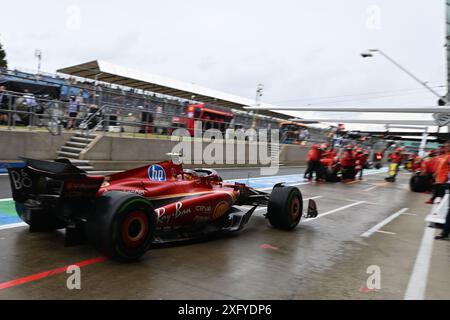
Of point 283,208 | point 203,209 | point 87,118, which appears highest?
point 87,118

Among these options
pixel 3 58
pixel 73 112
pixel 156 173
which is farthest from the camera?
pixel 3 58

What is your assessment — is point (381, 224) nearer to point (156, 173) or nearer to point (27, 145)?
point (156, 173)

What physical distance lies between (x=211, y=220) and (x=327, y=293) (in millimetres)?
2213

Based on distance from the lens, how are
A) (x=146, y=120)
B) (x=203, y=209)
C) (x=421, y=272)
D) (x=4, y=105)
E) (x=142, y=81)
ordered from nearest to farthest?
(x=421, y=272)
(x=203, y=209)
(x=4, y=105)
(x=146, y=120)
(x=142, y=81)

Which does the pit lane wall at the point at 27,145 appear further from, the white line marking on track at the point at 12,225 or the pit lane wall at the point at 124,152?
the white line marking on track at the point at 12,225

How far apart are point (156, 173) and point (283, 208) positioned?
2.46 metres

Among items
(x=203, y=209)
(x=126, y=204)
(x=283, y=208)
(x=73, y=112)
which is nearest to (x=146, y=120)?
(x=73, y=112)

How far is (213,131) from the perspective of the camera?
1997cm

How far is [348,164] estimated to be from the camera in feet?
62.7

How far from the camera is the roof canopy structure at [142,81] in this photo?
85.4 feet

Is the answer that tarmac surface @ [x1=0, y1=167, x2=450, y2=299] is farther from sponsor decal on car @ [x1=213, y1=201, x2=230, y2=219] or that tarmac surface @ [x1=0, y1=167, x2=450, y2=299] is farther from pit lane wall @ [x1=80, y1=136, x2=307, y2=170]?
pit lane wall @ [x1=80, y1=136, x2=307, y2=170]

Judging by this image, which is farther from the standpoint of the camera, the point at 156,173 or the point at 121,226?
the point at 156,173
